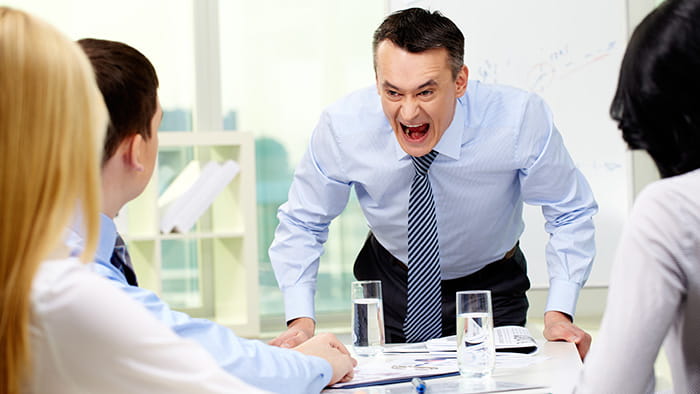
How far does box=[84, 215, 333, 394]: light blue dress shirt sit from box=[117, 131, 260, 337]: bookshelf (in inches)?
101

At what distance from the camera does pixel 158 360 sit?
0.81 m

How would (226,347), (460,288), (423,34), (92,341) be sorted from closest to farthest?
(92,341)
(226,347)
(423,34)
(460,288)

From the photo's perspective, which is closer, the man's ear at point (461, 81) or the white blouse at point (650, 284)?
the white blouse at point (650, 284)

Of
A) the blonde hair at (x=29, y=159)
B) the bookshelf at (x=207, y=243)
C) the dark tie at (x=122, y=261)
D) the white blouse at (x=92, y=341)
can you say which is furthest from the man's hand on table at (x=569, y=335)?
the bookshelf at (x=207, y=243)

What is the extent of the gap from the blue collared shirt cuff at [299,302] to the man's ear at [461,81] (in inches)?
25.9

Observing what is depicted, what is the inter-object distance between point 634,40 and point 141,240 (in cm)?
321

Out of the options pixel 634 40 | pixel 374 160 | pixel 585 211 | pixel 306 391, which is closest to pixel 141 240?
pixel 374 160

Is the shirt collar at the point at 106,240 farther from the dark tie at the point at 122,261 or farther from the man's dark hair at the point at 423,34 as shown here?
the man's dark hair at the point at 423,34

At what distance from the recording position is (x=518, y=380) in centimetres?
143

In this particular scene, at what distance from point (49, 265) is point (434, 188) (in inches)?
60.1

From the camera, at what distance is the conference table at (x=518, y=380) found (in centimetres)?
136

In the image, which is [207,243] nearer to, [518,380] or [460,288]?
[460,288]

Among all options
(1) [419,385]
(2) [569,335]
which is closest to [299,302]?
(2) [569,335]

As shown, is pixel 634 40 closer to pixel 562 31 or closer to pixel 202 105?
pixel 562 31
